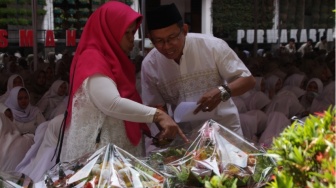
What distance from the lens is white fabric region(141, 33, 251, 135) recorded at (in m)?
2.87

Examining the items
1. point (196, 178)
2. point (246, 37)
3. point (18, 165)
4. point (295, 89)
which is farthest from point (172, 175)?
point (246, 37)

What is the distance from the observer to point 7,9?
514 inches

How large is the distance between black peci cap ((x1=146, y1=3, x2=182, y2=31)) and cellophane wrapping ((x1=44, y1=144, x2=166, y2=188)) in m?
0.80

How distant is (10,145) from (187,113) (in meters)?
2.62

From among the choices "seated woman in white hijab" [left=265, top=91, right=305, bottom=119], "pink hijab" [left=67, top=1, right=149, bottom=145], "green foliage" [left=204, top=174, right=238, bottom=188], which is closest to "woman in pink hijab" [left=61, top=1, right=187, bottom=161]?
"pink hijab" [left=67, top=1, right=149, bottom=145]

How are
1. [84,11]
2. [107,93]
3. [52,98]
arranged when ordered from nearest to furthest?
[107,93], [52,98], [84,11]

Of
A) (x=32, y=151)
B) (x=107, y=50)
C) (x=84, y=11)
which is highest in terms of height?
(x=84, y=11)

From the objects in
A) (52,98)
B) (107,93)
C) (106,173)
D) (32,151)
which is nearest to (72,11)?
(52,98)

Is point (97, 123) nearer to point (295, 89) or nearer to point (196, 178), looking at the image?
point (196, 178)

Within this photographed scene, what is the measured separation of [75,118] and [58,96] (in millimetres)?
5194

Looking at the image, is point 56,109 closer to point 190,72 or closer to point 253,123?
point 253,123

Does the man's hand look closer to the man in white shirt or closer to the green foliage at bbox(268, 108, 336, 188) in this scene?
the man in white shirt

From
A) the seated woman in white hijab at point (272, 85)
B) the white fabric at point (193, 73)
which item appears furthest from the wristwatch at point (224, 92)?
the seated woman in white hijab at point (272, 85)

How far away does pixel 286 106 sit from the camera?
6.25m
